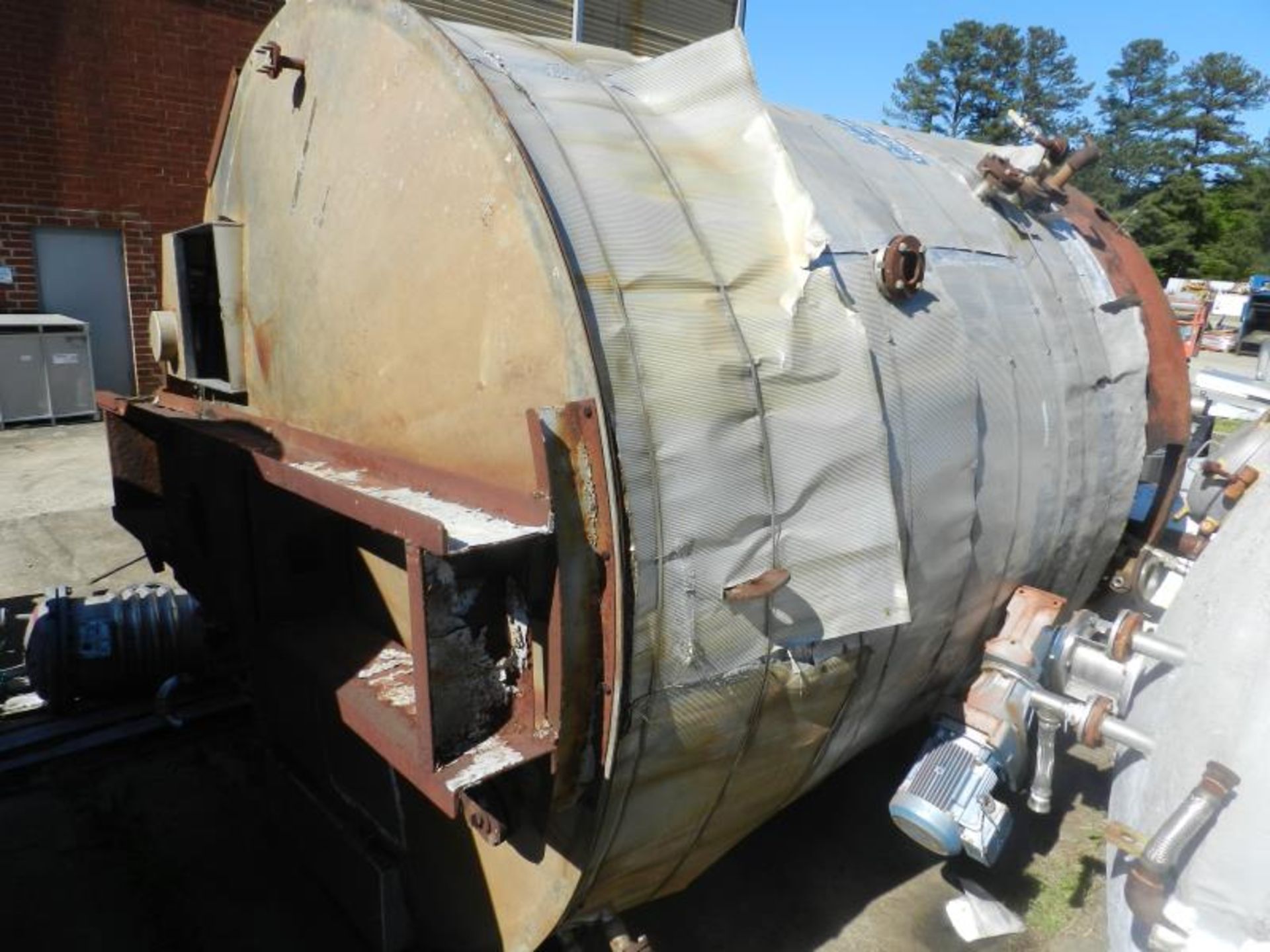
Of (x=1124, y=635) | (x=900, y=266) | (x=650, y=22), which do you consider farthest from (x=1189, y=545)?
(x=650, y=22)

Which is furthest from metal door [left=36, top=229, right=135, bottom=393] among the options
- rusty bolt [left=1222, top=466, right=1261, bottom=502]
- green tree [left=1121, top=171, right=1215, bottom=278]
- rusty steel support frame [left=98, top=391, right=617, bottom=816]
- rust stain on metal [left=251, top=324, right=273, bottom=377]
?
green tree [left=1121, top=171, right=1215, bottom=278]

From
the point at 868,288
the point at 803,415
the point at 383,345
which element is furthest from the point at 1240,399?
the point at 383,345

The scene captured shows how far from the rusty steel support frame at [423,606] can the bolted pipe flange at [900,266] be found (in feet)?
3.21

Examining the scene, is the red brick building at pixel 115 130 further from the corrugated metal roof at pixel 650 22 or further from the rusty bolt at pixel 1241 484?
the rusty bolt at pixel 1241 484

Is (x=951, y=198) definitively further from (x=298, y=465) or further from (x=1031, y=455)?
(x=298, y=465)

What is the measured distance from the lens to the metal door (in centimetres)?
992

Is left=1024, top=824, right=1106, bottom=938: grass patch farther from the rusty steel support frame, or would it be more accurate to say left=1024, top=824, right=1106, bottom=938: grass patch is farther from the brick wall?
the brick wall

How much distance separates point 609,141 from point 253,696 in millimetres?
2296

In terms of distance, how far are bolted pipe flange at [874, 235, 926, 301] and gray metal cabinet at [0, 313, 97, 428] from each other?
368 inches

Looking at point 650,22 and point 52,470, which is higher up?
point 650,22

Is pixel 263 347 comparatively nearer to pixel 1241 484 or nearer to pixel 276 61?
pixel 276 61

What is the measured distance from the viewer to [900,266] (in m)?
2.29

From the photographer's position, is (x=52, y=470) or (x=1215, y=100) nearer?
(x=52, y=470)

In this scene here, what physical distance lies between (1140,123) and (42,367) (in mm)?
68811
